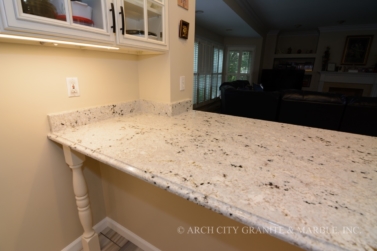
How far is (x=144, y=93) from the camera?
1455 mm

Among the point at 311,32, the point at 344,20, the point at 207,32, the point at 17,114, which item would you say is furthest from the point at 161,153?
the point at 311,32

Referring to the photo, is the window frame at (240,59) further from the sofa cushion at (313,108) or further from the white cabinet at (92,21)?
the white cabinet at (92,21)

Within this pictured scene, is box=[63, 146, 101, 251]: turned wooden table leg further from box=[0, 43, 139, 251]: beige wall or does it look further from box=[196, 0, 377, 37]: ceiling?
box=[196, 0, 377, 37]: ceiling

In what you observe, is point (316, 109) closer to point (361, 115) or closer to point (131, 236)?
Answer: point (361, 115)

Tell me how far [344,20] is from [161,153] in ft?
20.5

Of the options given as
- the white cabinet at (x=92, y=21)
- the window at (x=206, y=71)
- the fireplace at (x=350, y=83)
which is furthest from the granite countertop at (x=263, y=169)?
the fireplace at (x=350, y=83)

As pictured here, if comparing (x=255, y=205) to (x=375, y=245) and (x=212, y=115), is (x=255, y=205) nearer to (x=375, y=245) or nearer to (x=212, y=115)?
(x=375, y=245)

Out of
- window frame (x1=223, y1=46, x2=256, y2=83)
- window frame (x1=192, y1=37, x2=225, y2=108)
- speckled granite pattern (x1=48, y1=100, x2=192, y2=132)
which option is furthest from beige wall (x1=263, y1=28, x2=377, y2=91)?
speckled granite pattern (x1=48, y1=100, x2=192, y2=132)

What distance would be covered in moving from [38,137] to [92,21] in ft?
2.10

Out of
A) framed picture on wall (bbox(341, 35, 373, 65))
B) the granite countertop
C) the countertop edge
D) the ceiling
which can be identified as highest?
the ceiling

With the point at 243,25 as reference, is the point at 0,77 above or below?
below

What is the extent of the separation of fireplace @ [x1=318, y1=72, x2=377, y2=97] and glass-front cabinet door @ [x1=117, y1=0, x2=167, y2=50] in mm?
6139

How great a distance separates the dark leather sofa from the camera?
2.32 metres

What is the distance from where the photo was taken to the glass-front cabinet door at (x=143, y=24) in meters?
0.91
